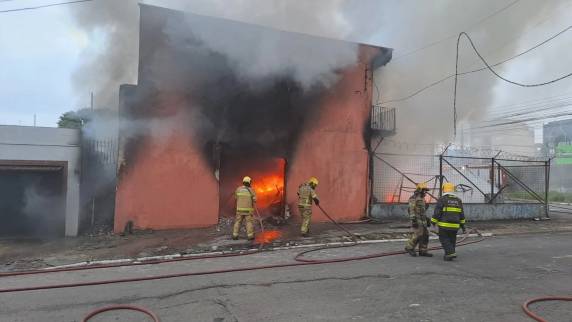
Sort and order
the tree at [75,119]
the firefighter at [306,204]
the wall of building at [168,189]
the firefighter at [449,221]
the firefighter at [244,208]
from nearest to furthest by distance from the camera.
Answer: the firefighter at [449,221] → the firefighter at [244,208] → the firefighter at [306,204] → the wall of building at [168,189] → the tree at [75,119]

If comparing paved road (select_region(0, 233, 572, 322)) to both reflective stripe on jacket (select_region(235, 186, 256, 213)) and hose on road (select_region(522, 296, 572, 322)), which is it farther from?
reflective stripe on jacket (select_region(235, 186, 256, 213))

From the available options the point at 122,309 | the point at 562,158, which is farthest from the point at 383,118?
the point at 562,158

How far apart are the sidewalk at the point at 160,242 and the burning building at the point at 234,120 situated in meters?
0.70

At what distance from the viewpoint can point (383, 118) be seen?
14.8m

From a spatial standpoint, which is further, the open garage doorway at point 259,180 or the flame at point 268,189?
the flame at point 268,189

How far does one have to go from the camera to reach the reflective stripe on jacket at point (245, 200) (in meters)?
9.09

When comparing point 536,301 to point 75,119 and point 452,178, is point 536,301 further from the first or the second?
point 75,119

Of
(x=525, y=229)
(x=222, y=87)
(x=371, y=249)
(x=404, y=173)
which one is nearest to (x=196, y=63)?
(x=222, y=87)

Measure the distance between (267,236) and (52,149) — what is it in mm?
5568

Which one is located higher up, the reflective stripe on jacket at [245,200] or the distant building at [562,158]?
the distant building at [562,158]

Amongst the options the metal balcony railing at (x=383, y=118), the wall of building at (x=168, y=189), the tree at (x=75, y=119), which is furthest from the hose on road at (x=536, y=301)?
the tree at (x=75, y=119)

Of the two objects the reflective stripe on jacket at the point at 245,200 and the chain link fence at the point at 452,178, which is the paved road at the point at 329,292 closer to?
the reflective stripe on jacket at the point at 245,200

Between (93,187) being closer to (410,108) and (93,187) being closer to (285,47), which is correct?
(285,47)

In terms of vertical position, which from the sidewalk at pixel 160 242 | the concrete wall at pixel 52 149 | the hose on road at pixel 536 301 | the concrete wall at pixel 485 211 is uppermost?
the concrete wall at pixel 52 149
